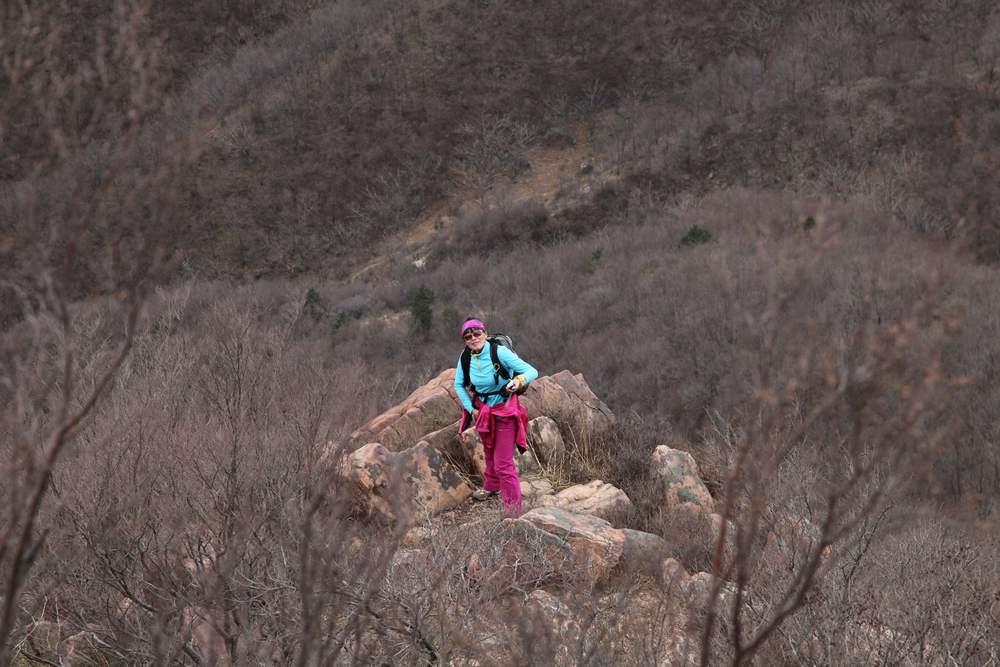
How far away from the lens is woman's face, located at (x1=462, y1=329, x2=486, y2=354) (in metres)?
5.04

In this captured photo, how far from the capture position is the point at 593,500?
5.59 metres

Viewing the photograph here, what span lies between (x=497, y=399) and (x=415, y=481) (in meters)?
0.99

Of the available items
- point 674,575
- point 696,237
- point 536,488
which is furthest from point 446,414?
point 696,237

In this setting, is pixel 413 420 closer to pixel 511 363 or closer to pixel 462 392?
pixel 462 392

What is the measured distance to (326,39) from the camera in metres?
35.5

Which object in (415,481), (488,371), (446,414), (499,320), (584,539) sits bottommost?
(499,320)

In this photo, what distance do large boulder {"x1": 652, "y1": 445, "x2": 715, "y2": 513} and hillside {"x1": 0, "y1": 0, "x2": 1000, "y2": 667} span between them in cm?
7

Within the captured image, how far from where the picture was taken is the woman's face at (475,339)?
5043 mm

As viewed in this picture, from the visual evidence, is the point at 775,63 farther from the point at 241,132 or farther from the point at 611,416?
the point at 611,416

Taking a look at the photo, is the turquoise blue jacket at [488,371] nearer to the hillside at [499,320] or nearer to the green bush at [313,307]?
the hillside at [499,320]

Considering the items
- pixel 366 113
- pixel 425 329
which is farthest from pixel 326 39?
pixel 425 329

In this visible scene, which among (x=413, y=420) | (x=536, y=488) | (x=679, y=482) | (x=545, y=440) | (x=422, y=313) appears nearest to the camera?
(x=679, y=482)

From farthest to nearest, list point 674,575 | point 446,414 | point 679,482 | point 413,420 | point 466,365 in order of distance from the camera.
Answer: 1. point 446,414
2. point 413,420
3. point 679,482
4. point 466,365
5. point 674,575

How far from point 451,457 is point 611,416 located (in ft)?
5.33
